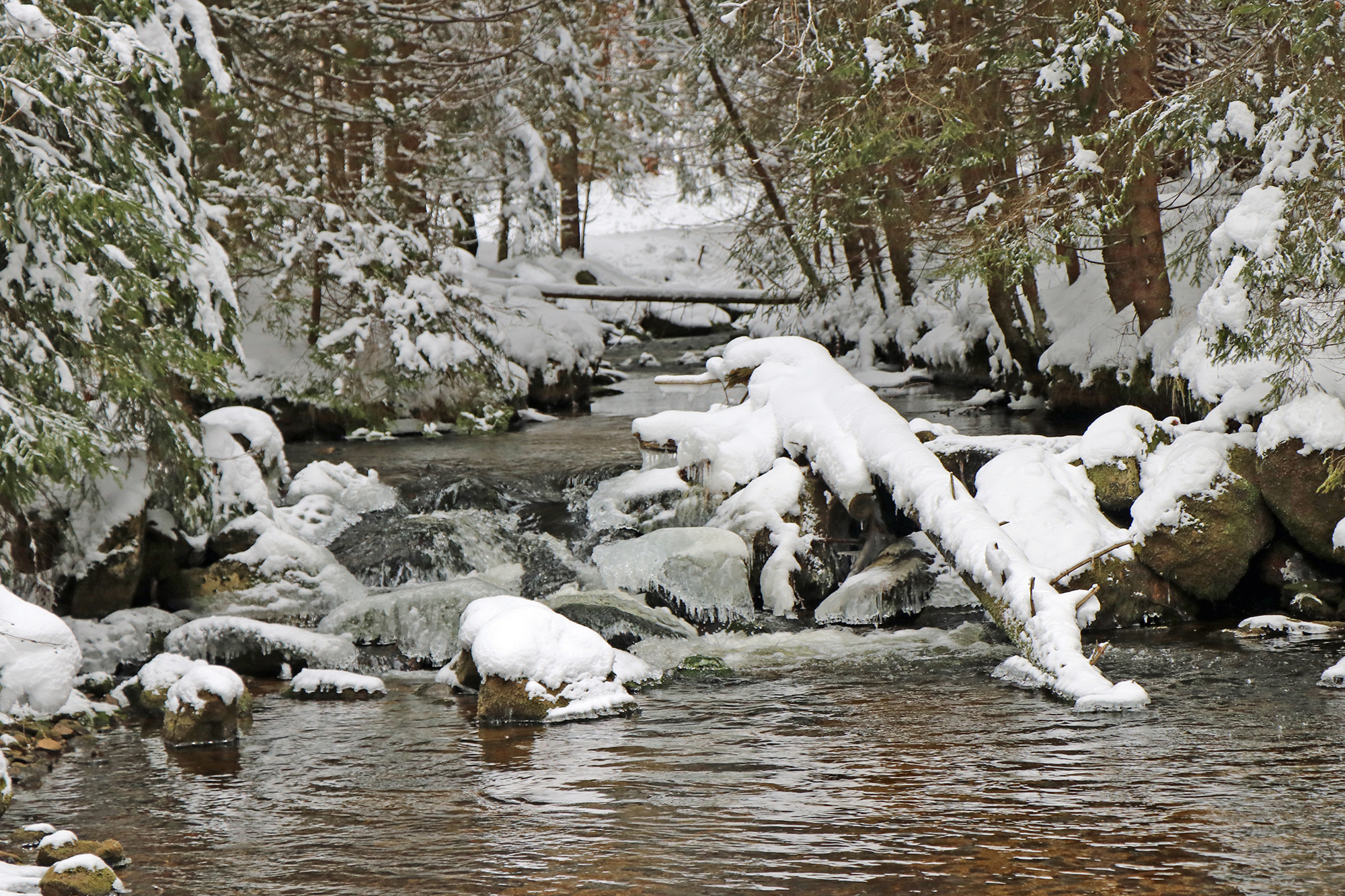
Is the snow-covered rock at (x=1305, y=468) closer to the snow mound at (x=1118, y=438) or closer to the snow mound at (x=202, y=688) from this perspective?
the snow mound at (x=1118, y=438)

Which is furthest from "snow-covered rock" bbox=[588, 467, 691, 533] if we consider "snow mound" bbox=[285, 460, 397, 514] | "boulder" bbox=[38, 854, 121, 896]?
"boulder" bbox=[38, 854, 121, 896]

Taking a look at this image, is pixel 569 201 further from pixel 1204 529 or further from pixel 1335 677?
pixel 1335 677

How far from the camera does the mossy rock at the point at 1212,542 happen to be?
849 centimetres

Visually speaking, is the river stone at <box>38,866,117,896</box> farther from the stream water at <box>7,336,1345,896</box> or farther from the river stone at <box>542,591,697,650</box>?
the river stone at <box>542,591,697,650</box>

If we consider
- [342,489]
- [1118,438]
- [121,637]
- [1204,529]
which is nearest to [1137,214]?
[1118,438]

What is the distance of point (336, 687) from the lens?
307 inches

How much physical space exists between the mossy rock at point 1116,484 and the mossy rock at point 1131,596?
733 millimetres

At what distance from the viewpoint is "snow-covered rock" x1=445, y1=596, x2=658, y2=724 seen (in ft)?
22.8

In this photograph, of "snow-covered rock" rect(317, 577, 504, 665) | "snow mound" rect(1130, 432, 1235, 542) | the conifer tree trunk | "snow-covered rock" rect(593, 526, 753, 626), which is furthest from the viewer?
the conifer tree trunk

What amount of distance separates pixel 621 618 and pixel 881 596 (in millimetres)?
1915

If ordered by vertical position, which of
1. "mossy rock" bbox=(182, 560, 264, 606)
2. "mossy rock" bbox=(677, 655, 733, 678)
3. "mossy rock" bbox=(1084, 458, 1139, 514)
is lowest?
"mossy rock" bbox=(677, 655, 733, 678)

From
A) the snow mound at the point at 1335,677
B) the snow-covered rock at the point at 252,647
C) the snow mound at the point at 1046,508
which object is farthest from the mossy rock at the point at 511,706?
the snow mound at the point at 1335,677

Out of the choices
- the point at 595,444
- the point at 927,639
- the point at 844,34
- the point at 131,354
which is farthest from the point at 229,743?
the point at 844,34

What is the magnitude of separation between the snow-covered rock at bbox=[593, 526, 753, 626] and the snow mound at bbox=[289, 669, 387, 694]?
2321 mm
